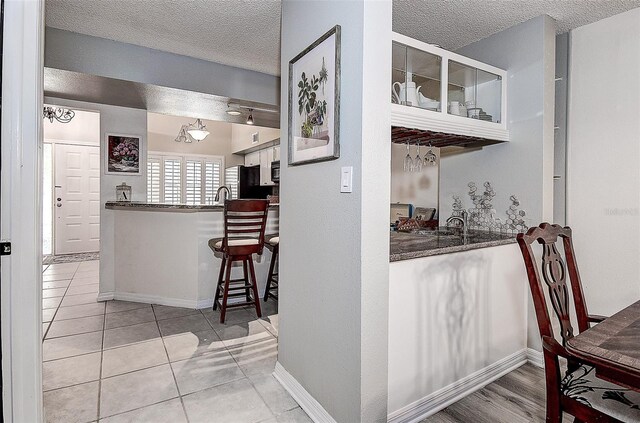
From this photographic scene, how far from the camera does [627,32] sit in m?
2.22

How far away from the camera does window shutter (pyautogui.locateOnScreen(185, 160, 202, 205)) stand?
24.8 feet

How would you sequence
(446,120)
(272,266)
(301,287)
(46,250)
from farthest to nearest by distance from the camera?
(46,250) < (272,266) < (446,120) < (301,287)

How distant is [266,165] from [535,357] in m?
5.13

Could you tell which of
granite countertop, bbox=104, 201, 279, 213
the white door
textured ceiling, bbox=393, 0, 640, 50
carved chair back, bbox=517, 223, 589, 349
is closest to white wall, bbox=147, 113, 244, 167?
the white door

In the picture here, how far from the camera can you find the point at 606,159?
232 cm

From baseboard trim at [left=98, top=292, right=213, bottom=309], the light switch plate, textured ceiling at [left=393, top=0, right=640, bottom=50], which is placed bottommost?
baseboard trim at [left=98, top=292, right=213, bottom=309]

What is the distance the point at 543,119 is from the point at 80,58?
3.38m

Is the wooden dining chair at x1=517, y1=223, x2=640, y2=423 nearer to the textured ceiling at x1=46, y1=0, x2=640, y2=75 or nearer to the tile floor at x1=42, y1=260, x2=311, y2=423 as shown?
the tile floor at x1=42, y1=260, x2=311, y2=423

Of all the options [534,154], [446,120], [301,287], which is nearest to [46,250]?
[301,287]

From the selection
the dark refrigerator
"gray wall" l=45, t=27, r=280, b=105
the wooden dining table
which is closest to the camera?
the wooden dining table

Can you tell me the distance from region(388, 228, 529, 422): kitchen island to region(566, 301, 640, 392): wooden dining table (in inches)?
29.1

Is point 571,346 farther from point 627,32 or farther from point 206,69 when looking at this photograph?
point 206,69

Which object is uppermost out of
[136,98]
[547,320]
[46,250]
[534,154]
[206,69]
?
[206,69]

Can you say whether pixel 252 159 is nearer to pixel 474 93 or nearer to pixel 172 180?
pixel 172 180
